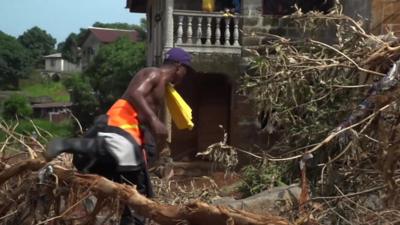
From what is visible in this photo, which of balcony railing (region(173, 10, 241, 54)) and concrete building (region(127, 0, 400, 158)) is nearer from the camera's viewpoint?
concrete building (region(127, 0, 400, 158))

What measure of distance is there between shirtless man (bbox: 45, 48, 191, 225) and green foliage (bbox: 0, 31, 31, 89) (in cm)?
4581

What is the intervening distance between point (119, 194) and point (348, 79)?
2018 millimetres

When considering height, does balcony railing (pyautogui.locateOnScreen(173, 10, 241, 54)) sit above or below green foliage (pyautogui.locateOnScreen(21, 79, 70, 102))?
above

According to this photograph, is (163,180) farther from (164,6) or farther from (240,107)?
(164,6)

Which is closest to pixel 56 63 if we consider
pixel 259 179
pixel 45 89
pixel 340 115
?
pixel 45 89

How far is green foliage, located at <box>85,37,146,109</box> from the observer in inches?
963

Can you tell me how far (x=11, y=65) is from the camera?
50906 mm

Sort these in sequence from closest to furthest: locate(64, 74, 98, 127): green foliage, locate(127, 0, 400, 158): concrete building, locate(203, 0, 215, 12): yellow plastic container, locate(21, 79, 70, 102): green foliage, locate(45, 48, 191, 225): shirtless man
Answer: locate(45, 48, 191, 225): shirtless man, locate(127, 0, 400, 158): concrete building, locate(203, 0, 215, 12): yellow plastic container, locate(64, 74, 98, 127): green foliage, locate(21, 79, 70, 102): green foliage

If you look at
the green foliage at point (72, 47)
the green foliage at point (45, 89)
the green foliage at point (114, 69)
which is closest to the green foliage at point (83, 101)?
the green foliage at point (114, 69)

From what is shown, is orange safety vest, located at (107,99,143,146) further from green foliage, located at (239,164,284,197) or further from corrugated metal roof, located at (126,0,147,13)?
corrugated metal roof, located at (126,0,147,13)

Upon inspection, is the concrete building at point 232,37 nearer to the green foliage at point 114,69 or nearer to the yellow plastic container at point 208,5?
the yellow plastic container at point 208,5

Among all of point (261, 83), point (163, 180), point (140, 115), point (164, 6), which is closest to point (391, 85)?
point (261, 83)

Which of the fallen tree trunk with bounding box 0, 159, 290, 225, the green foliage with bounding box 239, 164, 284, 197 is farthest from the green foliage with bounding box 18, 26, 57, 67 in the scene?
the fallen tree trunk with bounding box 0, 159, 290, 225

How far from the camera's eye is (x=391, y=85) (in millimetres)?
4867
